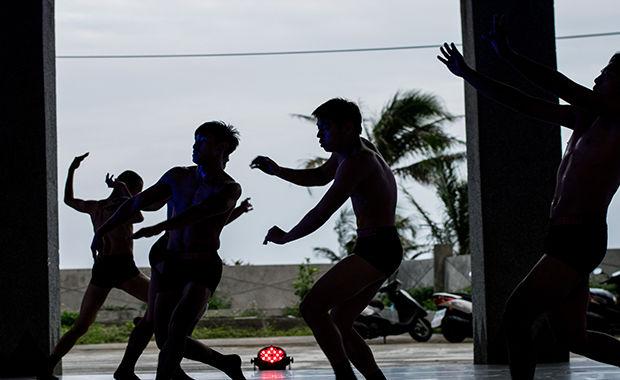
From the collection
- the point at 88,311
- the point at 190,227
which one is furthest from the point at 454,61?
the point at 88,311

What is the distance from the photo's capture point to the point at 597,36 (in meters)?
28.7

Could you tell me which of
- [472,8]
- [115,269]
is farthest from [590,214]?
[472,8]

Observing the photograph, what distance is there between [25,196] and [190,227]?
452 centimetres

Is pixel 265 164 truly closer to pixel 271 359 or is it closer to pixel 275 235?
pixel 275 235

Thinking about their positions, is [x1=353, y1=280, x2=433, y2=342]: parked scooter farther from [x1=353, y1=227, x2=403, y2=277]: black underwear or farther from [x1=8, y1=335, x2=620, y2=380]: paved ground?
[x1=353, y1=227, x2=403, y2=277]: black underwear

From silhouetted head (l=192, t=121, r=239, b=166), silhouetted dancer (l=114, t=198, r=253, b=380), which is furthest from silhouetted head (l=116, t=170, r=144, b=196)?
silhouetted head (l=192, t=121, r=239, b=166)

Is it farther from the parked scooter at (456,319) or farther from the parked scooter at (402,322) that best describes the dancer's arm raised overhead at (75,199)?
the parked scooter at (402,322)

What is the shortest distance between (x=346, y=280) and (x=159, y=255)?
1.48 m

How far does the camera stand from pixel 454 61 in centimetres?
643

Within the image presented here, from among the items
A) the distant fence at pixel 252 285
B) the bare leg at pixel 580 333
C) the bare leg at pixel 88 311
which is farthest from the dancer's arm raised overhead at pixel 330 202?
the distant fence at pixel 252 285

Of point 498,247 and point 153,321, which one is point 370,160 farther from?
point 498,247

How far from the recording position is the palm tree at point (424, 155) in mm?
30188

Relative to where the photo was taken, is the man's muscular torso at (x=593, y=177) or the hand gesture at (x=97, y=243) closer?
the man's muscular torso at (x=593, y=177)

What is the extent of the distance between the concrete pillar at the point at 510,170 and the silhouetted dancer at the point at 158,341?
12.0ft
